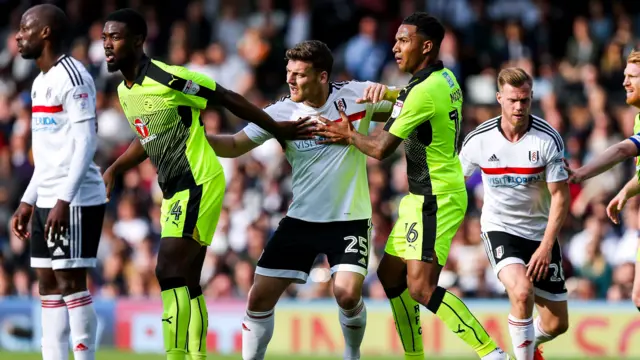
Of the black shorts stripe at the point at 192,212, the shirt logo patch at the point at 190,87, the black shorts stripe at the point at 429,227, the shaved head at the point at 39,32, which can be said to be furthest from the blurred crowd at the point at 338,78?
the shaved head at the point at 39,32

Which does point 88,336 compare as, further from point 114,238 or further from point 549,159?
point 114,238

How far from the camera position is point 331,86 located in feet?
29.9

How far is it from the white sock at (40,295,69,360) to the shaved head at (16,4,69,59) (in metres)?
1.85

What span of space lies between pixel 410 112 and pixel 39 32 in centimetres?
283

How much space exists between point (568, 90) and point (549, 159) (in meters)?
7.91

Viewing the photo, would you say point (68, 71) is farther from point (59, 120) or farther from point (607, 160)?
point (607, 160)

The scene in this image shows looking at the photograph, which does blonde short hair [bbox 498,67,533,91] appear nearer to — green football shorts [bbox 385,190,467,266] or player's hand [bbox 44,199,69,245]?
green football shorts [bbox 385,190,467,266]

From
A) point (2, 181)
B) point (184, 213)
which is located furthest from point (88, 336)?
point (2, 181)

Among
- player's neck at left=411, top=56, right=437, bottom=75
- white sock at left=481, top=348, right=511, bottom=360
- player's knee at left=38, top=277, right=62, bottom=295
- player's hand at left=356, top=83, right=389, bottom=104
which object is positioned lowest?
white sock at left=481, top=348, right=511, bottom=360

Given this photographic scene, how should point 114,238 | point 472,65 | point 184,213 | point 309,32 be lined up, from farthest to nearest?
point 309,32, point 472,65, point 114,238, point 184,213

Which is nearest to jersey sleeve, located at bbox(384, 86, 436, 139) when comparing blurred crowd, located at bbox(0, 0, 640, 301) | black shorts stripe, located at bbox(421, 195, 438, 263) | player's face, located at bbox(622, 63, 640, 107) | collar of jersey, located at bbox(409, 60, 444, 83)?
collar of jersey, located at bbox(409, 60, 444, 83)

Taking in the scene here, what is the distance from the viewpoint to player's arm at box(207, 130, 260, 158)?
9.09 meters

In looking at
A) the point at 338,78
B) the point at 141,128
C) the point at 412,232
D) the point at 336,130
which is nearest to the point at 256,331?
the point at 412,232

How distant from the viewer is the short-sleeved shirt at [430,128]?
8.57m
